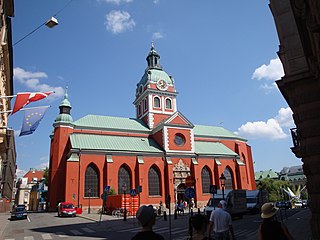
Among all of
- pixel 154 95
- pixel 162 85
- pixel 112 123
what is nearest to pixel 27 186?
pixel 112 123

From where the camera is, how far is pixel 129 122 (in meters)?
48.2

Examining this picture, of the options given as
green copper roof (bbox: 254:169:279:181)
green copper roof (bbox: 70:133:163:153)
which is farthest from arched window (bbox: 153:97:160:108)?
green copper roof (bbox: 254:169:279:181)

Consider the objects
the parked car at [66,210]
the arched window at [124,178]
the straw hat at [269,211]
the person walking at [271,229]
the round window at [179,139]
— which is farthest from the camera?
the round window at [179,139]

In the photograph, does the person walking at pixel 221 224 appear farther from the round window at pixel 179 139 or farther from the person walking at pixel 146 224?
the round window at pixel 179 139

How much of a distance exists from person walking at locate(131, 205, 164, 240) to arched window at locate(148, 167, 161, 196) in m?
37.3

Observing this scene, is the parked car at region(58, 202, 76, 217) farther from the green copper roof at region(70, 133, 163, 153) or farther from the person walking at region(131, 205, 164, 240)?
the person walking at region(131, 205, 164, 240)

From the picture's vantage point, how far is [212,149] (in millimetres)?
47938

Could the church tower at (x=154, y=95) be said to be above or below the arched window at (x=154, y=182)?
above

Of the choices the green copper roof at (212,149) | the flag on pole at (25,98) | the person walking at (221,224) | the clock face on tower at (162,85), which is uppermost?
the clock face on tower at (162,85)

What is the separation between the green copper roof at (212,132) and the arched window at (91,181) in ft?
68.9

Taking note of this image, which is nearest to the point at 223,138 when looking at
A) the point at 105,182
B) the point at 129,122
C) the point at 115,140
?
the point at 129,122

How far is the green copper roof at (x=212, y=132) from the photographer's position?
5232cm

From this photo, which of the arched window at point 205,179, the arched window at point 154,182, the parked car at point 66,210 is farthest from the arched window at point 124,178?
the arched window at point 205,179

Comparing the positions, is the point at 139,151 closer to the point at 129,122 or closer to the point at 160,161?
the point at 160,161
